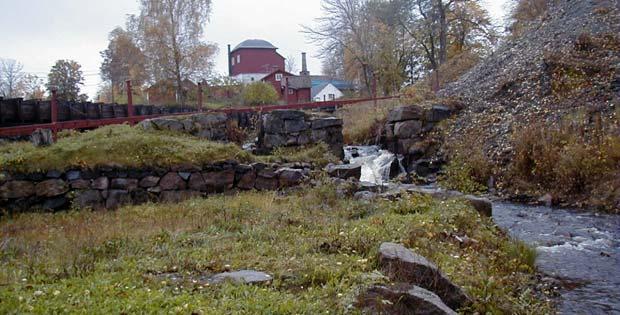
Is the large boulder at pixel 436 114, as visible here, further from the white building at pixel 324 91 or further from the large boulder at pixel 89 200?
the white building at pixel 324 91

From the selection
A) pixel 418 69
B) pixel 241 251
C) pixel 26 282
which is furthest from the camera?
pixel 418 69

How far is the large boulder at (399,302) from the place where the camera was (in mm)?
3883

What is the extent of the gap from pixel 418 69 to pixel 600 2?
22.3 metres

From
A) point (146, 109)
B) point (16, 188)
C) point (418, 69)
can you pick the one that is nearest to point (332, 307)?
point (16, 188)

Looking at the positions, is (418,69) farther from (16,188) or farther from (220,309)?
(220,309)

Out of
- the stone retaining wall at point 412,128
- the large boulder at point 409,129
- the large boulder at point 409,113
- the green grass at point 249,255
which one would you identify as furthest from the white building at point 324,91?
the green grass at point 249,255

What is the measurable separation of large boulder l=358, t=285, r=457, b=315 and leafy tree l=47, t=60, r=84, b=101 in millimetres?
38294

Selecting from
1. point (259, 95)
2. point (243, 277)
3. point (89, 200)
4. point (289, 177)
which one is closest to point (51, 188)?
point (89, 200)

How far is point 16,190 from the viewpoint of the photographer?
387 inches

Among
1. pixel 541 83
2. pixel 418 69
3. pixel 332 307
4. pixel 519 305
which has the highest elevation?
pixel 418 69

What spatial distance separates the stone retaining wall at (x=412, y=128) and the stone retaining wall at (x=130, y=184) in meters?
5.52

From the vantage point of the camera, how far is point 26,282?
14.4 ft

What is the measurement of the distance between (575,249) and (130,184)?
8100 millimetres

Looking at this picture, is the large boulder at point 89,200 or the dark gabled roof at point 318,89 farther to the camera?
Answer: the dark gabled roof at point 318,89
